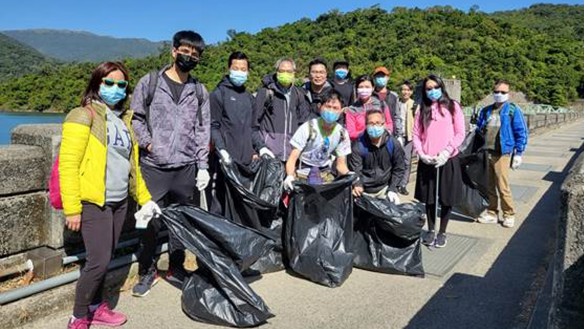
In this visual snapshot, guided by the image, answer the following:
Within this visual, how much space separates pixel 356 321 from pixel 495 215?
11.6ft

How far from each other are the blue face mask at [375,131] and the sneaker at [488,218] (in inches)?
94.1

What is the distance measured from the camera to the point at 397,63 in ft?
200

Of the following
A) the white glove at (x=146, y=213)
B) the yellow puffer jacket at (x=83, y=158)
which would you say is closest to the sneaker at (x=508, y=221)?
the white glove at (x=146, y=213)

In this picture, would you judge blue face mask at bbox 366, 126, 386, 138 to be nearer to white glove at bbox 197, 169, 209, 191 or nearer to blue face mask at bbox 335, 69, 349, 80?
blue face mask at bbox 335, 69, 349, 80

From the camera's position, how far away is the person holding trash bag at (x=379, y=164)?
14.9ft

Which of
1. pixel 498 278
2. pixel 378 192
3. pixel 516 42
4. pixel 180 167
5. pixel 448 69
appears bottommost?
pixel 498 278


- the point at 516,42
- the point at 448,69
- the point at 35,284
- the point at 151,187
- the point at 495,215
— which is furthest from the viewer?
the point at 516,42

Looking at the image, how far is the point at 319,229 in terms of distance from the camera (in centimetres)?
407

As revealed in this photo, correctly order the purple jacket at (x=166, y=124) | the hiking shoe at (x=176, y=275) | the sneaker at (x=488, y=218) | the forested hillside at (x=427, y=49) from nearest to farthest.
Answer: the purple jacket at (x=166, y=124) < the hiking shoe at (x=176, y=275) < the sneaker at (x=488, y=218) < the forested hillside at (x=427, y=49)

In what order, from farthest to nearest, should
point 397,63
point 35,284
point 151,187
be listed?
point 397,63
point 151,187
point 35,284

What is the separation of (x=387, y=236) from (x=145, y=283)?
2.10 m

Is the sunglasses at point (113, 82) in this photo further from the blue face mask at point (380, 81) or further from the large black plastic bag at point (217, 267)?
the blue face mask at point (380, 81)

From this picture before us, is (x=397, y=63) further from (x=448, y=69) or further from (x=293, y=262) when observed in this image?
(x=293, y=262)

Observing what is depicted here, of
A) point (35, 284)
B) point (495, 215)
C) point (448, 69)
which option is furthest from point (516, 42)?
point (35, 284)
